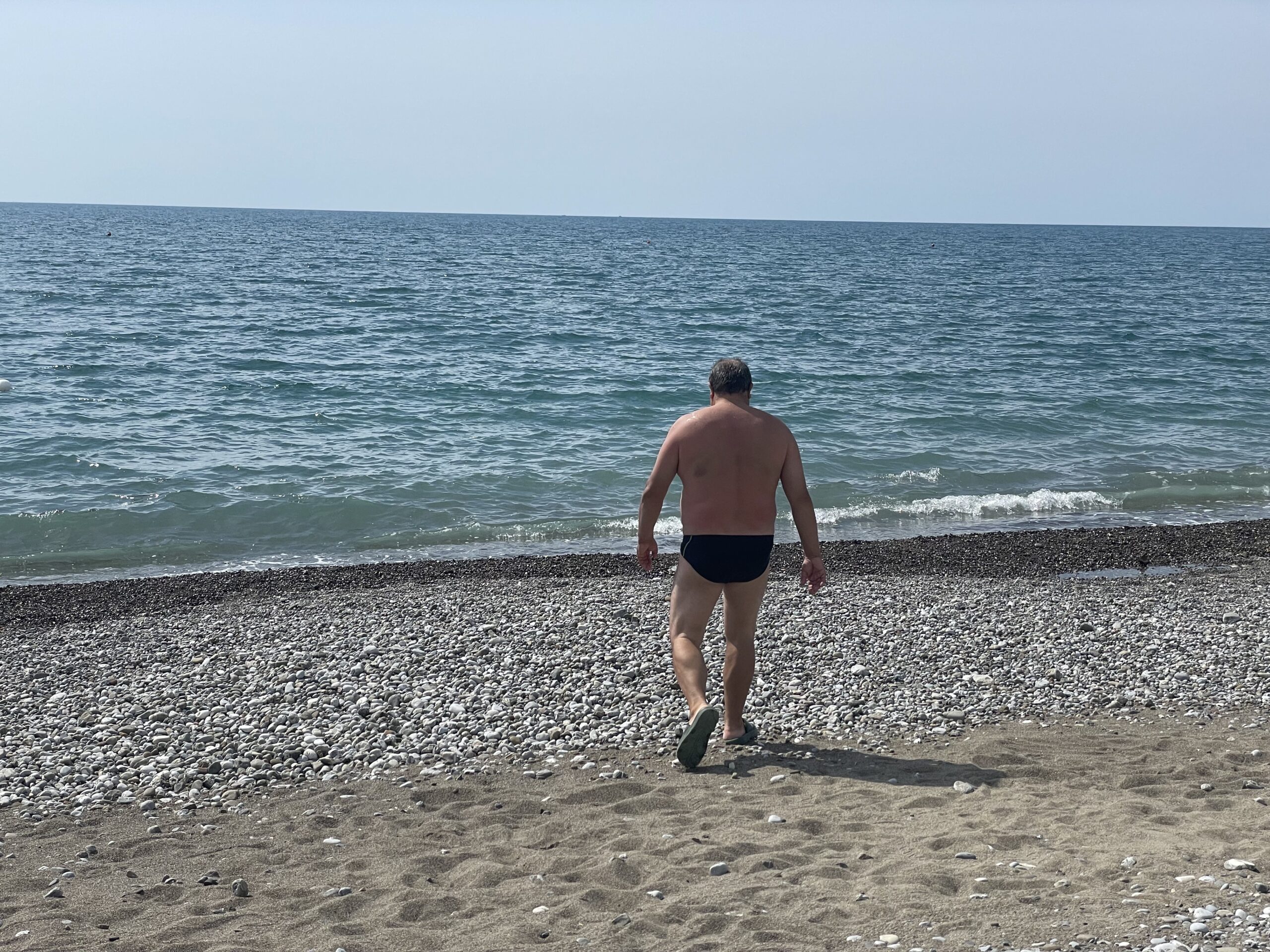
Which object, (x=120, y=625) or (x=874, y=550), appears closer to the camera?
(x=120, y=625)

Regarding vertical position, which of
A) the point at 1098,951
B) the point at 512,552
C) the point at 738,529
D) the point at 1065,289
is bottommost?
the point at 512,552

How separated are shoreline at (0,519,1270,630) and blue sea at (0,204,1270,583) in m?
1.02

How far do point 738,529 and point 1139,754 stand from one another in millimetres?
2553

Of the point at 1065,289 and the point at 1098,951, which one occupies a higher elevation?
the point at 1065,289

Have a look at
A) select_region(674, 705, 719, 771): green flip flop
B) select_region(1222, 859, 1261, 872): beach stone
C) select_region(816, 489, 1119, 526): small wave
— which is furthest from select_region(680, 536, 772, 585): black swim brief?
select_region(816, 489, 1119, 526): small wave

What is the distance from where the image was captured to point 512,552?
43.4ft

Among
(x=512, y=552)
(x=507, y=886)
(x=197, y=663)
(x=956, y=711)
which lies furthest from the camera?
(x=512, y=552)

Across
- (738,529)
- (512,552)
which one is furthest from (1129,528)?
(738,529)

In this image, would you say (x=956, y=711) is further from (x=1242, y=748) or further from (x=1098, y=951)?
(x=1098, y=951)

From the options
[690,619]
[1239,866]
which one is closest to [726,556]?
[690,619]

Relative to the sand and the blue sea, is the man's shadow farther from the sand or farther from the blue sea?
the blue sea

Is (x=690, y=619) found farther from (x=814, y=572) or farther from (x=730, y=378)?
(x=730, y=378)

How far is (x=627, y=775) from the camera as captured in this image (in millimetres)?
5742

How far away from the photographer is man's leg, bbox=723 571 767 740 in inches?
231
